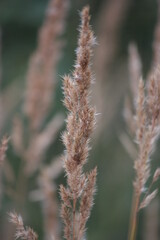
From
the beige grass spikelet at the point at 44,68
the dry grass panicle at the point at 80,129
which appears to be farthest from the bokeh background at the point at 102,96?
the dry grass panicle at the point at 80,129

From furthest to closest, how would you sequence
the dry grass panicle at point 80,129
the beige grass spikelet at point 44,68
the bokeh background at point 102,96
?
the bokeh background at point 102,96
the beige grass spikelet at point 44,68
the dry grass panicle at point 80,129

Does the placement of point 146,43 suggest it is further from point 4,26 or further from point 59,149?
point 59,149

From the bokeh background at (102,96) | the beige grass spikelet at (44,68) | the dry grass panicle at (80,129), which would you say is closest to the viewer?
the dry grass panicle at (80,129)

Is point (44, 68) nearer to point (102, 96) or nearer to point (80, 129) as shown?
point (102, 96)

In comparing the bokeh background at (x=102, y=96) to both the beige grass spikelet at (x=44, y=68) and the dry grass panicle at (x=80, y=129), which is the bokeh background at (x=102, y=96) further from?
the dry grass panicle at (x=80, y=129)

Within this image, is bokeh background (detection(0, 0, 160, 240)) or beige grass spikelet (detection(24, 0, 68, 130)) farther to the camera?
bokeh background (detection(0, 0, 160, 240))

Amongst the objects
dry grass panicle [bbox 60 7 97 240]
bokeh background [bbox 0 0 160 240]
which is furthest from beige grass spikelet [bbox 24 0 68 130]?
dry grass panicle [bbox 60 7 97 240]

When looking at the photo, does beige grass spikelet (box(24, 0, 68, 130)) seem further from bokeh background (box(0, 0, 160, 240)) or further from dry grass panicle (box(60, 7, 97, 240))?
dry grass panicle (box(60, 7, 97, 240))

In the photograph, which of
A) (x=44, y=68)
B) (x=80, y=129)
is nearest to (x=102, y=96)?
(x=44, y=68)
